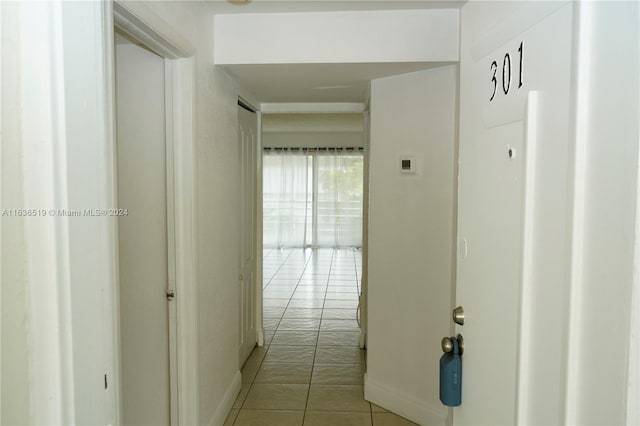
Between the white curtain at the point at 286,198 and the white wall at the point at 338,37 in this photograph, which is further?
the white curtain at the point at 286,198

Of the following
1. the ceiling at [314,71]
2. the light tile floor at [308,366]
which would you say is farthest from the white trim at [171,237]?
the light tile floor at [308,366]

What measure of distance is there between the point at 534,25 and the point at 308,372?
10.2 ft

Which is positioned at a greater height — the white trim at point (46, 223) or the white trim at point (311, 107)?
the white trim at point (311, 107)

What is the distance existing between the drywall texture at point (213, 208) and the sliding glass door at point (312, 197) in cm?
647

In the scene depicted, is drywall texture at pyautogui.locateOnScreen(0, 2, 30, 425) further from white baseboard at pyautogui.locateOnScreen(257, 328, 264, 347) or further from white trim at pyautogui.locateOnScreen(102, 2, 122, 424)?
white baseboard at pyautogui.locateOnScreen(257, 328, 264, 347)

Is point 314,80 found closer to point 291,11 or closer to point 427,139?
point 291,11

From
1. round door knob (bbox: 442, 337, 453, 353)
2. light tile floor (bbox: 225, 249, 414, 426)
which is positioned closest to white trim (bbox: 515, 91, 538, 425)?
round door knob (bbox: 442, 337, 453, 353)

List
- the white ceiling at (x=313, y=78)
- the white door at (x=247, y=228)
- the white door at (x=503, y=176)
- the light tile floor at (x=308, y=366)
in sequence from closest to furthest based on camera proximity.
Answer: the white door at (x=503, y=176), the white ceiling at (x=313, y=78), the light tile floor at (x=308, y=366), the white door at (x=247, y=228)

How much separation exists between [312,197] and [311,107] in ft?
18.5

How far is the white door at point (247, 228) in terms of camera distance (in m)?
3.56

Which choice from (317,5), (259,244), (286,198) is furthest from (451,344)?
(286,198)

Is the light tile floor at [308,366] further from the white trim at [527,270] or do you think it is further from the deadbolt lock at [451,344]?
the white trim at [527,270]

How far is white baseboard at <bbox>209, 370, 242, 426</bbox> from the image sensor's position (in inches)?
107

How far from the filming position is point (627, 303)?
0.75m
